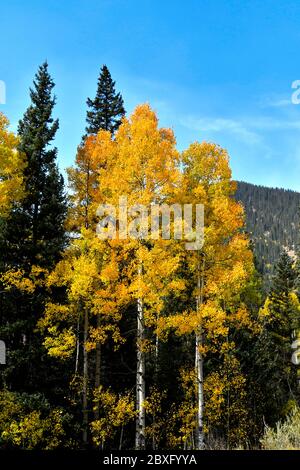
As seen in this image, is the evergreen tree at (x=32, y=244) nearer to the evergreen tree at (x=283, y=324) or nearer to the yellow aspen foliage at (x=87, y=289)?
the yellow aspen foliage at (x=87, y=289)

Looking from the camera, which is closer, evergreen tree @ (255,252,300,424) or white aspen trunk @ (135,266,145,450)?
white aspen trunk @ (135,266,145,450)

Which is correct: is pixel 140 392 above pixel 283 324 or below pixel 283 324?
below

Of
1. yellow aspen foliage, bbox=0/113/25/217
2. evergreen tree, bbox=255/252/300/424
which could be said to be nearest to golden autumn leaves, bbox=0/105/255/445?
yellow aspen foliage, bbox=0/113/25/217

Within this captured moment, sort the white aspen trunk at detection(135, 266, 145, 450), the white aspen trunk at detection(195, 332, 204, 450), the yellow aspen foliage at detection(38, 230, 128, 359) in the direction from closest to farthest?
the white aspen trunk at detection(135, 266, 145, 450) < the yellow aspen foliage at detection(38, 230, 128, 359) < the white aspen trunk at detection(195, 332, 204, 450)

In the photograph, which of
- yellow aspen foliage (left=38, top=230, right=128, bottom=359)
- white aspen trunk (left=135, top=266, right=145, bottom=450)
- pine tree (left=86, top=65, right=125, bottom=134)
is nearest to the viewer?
white aspen trunk (left=135, top=266, right=145, bottom=450)

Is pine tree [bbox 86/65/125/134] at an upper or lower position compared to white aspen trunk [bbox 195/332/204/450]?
upper

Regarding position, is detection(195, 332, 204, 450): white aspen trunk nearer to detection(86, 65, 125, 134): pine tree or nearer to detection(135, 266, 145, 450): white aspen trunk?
detection(135, 266, 145, 450): white aspen trunk

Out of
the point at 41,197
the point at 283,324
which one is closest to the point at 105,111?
the point at 41,197

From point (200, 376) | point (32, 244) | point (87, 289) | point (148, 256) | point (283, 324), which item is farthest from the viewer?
point (283, 324)

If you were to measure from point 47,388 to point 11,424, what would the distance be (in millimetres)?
2188

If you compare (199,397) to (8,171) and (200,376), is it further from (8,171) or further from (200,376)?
(8,171)

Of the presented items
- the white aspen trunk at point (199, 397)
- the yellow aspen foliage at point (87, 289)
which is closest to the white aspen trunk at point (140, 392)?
the yellow aspen foliage at point (87, 289)

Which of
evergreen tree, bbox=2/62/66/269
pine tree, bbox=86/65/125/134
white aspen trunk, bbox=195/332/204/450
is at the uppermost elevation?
pine tree, bbox=86/65/125/134
